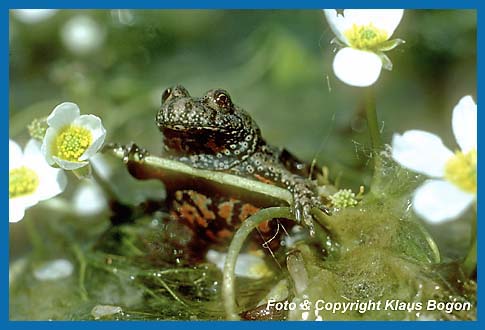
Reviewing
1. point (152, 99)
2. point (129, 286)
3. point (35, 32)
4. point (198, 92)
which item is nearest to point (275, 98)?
point (198, 92)

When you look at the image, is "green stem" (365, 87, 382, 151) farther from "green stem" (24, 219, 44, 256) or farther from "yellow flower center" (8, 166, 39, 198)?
"green stem" (24, 219, 44, 256)

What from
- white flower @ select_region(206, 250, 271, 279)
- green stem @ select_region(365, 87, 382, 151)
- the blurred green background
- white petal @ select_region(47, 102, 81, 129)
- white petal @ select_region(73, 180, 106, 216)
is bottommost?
white flower @ select_region(206, 250, 271, 279)

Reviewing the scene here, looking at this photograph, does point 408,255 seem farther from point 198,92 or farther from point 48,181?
point 198,92

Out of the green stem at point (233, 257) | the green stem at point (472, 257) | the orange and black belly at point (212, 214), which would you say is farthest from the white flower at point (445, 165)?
the orange and black belly at point (212, 214)

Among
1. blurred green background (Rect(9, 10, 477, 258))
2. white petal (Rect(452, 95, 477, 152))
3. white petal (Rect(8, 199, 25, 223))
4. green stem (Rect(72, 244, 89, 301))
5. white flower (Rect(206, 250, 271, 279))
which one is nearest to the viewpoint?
white petal (Rect(452, 95, 477, 152))

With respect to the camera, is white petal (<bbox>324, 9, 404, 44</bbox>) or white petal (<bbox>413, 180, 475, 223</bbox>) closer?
white petal (<bbox>413, 180, 475, 223</bbox>)

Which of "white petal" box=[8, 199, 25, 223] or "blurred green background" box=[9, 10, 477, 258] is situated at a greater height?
"blurred green background" box=[9, 10, 477, 258]

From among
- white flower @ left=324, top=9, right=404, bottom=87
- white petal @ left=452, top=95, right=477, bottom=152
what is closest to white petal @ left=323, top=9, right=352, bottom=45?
white flower @ left=324, top=9, right=404, bottom=87
